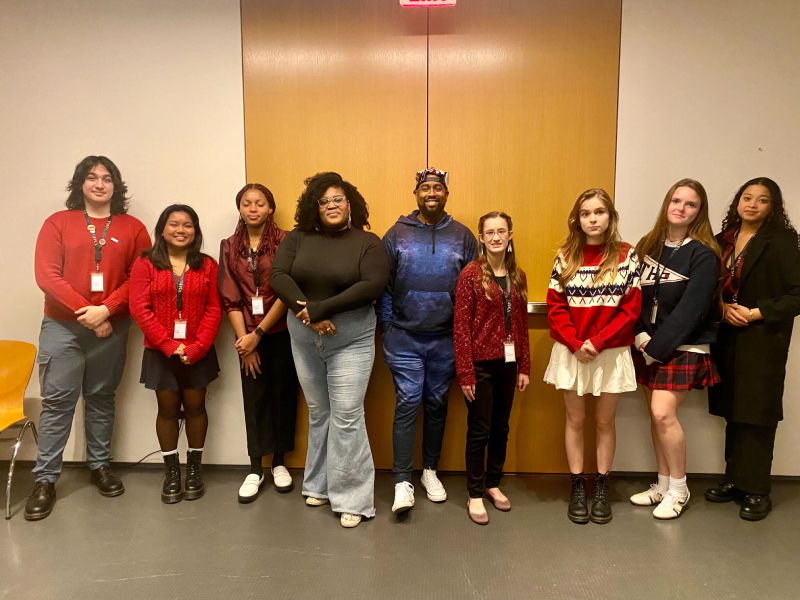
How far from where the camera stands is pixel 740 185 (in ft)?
8.89

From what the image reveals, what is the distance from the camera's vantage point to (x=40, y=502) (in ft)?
8.03

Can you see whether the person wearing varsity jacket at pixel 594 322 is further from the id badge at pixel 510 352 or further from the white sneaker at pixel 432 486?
the white sneaker at pixel 432 486

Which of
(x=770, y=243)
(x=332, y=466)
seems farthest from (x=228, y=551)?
(x=770, y=243)

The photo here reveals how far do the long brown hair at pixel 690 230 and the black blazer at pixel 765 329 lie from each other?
282 mm

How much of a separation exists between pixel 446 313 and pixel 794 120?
235 centimetres

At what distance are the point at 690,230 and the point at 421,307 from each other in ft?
4.70

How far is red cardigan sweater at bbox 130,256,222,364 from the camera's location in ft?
8.13

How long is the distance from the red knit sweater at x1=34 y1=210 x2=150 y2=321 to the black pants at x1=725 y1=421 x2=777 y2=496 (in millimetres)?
3528

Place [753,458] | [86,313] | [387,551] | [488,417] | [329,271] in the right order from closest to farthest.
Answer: [387,551] → [329,271] → [488,417] → [753,458] → [86,313]

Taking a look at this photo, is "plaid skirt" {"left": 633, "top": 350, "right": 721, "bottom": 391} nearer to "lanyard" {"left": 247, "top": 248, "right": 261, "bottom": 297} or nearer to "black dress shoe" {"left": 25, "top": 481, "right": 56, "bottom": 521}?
"lanyard" {"left": 247, "top": 248, "right": 261, "bottom": 297}

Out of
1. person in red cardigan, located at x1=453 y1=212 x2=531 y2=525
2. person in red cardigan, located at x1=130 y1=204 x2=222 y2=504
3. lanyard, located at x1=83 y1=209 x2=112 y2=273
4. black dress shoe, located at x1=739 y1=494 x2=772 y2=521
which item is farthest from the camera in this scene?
lanyard, located at x1=83 y1=209 x2=112 y2=273

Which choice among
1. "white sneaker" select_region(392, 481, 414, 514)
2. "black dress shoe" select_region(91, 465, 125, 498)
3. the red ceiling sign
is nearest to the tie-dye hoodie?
"white sneaker" select_region(392, 481, 414, 514)

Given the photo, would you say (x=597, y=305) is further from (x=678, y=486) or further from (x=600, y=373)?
(x=678, y=486)

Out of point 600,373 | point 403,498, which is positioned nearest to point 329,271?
point 403,498
